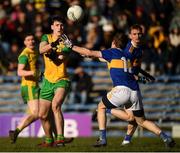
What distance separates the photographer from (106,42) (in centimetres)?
2291

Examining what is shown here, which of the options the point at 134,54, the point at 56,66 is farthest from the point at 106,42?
the point at 134,54

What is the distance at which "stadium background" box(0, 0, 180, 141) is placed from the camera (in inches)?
903

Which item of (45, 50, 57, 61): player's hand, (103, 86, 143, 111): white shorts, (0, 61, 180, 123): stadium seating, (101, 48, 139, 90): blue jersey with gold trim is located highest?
(45, 50, 57, 61): player's hand

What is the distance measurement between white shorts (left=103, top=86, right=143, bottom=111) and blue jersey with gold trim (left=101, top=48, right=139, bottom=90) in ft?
0.29

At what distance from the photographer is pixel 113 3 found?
24.1 meters

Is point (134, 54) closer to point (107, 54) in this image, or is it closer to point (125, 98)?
point (107, 54)

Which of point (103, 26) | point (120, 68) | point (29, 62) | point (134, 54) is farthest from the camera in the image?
point (103, 26)

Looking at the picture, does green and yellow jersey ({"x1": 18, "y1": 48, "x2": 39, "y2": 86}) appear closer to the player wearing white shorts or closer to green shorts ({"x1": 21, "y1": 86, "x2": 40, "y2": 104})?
green shorts ({"x1": 21, "y1": 86, "x2": 40, "y2": 104})

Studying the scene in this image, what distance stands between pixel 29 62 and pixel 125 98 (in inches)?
99.0

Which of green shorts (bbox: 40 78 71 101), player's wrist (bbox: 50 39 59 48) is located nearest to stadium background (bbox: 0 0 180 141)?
→ green shorts (bbox: 40 78 71 101)

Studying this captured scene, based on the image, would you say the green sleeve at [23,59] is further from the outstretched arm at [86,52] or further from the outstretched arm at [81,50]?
the outstretched arm at [86,52]

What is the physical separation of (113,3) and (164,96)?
317cm

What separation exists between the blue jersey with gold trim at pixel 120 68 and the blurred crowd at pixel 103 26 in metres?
8.62

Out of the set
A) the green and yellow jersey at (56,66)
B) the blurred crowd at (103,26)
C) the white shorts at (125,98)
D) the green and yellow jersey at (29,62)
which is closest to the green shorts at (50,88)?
the green and yellow jersey at (56,66)
